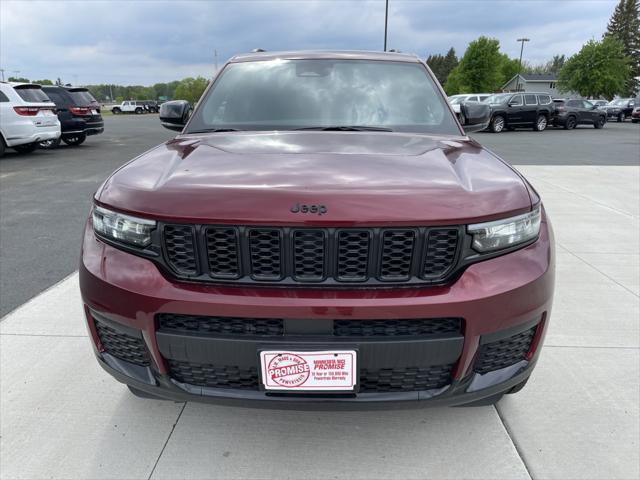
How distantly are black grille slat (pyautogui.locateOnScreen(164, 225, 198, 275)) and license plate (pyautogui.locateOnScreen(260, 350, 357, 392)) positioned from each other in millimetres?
411

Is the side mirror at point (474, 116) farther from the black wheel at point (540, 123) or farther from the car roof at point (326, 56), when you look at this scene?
the black wheel at point (540, 123)

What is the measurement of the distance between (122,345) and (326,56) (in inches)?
88.4

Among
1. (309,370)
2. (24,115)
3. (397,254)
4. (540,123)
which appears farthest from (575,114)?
(309,370)

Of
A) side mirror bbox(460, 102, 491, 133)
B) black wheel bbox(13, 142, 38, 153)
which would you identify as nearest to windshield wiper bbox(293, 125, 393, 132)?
side mirror bbox(460, 102, 491, 133)

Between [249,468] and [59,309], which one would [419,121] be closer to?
[249,468]

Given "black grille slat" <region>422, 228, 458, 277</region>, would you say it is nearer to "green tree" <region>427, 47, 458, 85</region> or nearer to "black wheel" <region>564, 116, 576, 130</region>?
"black wheel" <region>564, 116, 576, 130</region>

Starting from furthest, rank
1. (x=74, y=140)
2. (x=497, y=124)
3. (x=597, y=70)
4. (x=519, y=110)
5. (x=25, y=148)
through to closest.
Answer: (x=597, y=70)
(x=519, y=110)
(x=497, y=124)
(x=74, y=140)
(x=25, y=148)

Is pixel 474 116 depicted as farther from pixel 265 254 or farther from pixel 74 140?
pixel 74 140

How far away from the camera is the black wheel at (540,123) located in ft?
76.1

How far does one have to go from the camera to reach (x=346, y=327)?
1651 mm

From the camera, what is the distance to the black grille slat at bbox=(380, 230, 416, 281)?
1.65 m

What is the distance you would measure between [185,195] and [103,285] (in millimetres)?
472

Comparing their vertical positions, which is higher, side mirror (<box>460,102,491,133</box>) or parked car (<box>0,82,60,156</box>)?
side mirror (<box>460,102,491,133</box>)

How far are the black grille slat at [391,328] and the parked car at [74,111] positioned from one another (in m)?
14.1
